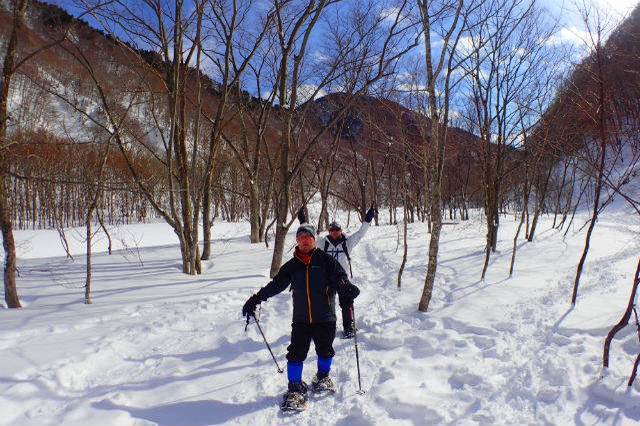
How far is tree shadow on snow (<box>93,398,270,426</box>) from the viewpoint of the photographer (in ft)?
11.0

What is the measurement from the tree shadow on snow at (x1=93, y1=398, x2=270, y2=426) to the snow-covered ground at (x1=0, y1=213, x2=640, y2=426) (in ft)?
0.05

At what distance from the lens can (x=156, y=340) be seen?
5.18 m

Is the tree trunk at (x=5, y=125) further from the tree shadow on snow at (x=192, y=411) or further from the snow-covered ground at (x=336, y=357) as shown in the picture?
the tree shadow on snow at (x=192, y=411)

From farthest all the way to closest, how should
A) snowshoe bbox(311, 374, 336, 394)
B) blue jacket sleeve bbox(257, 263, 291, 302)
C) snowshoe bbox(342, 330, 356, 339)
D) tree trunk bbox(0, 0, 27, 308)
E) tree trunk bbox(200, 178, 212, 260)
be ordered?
tree trunk bbox(200, 178, 212, 260)
tree trunk bbox(0, 0, 27, 308)
snowshoe bbox(342, 330, 356, 339)
blue jacket sleeve bbox(257, 263, 291, 302)
snowshoe bbox(311, 374, 336, 394)

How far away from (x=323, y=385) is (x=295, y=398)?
381 mm

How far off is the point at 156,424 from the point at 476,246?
12588 mm

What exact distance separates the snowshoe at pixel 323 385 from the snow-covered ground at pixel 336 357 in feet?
0.30

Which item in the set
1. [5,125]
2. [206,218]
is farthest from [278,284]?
[206,218]

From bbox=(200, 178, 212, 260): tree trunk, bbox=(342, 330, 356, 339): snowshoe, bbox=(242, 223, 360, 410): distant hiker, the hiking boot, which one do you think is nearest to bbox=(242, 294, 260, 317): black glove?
bbox=(242, 223, 360, 410): distant hiker

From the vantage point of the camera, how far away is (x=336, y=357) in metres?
4.62

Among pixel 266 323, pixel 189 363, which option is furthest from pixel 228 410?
pixel 266 323

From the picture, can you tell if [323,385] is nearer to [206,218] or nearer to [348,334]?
[348,334]

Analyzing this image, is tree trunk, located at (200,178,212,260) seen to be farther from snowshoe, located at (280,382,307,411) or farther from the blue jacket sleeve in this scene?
snowshoe, located at (280,382,307,411)

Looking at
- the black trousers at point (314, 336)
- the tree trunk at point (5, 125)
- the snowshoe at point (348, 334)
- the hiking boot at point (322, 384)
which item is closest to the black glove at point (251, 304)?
the black trousers at point (314, 336)
